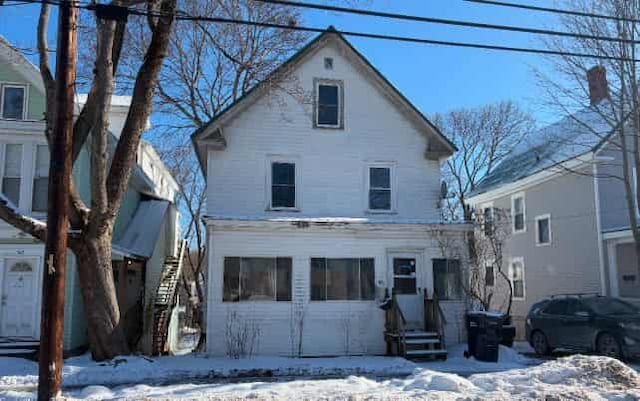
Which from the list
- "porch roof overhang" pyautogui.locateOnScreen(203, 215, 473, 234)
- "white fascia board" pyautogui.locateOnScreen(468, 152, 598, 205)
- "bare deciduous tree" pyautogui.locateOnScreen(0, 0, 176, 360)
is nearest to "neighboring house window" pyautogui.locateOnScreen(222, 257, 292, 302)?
"porch roof overhang" pyautogui.locateOnScreen(203, 215, 473, 234)

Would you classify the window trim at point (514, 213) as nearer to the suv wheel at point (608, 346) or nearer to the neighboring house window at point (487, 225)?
the neighboring house window at point (487, 225)

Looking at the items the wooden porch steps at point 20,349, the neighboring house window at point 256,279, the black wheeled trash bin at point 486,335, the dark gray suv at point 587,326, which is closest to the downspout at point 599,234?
the dark gray suv at point 587,326

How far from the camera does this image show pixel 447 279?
1623 cm

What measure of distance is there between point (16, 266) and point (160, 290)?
5.87 m

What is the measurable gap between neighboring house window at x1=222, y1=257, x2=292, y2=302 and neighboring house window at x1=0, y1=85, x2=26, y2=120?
7432 millimetres

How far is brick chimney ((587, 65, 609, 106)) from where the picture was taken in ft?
53.4

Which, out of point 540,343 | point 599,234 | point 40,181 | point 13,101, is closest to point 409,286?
point 540,343

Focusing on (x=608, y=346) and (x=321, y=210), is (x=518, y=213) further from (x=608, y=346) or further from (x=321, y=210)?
(x=321, y=210)

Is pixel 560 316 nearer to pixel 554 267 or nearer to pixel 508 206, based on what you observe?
pixel 554 267

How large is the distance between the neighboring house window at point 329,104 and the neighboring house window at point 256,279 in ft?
14.6

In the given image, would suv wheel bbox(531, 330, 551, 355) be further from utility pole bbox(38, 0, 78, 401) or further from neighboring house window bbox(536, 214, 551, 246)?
utility pole bbox(38, 0, 78, 401)

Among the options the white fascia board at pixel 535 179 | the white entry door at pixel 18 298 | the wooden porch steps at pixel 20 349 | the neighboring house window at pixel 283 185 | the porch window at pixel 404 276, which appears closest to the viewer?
the wooden porch steps at pixel 20 349

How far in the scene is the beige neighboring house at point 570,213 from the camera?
62.5 ft

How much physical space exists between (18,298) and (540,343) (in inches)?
559
